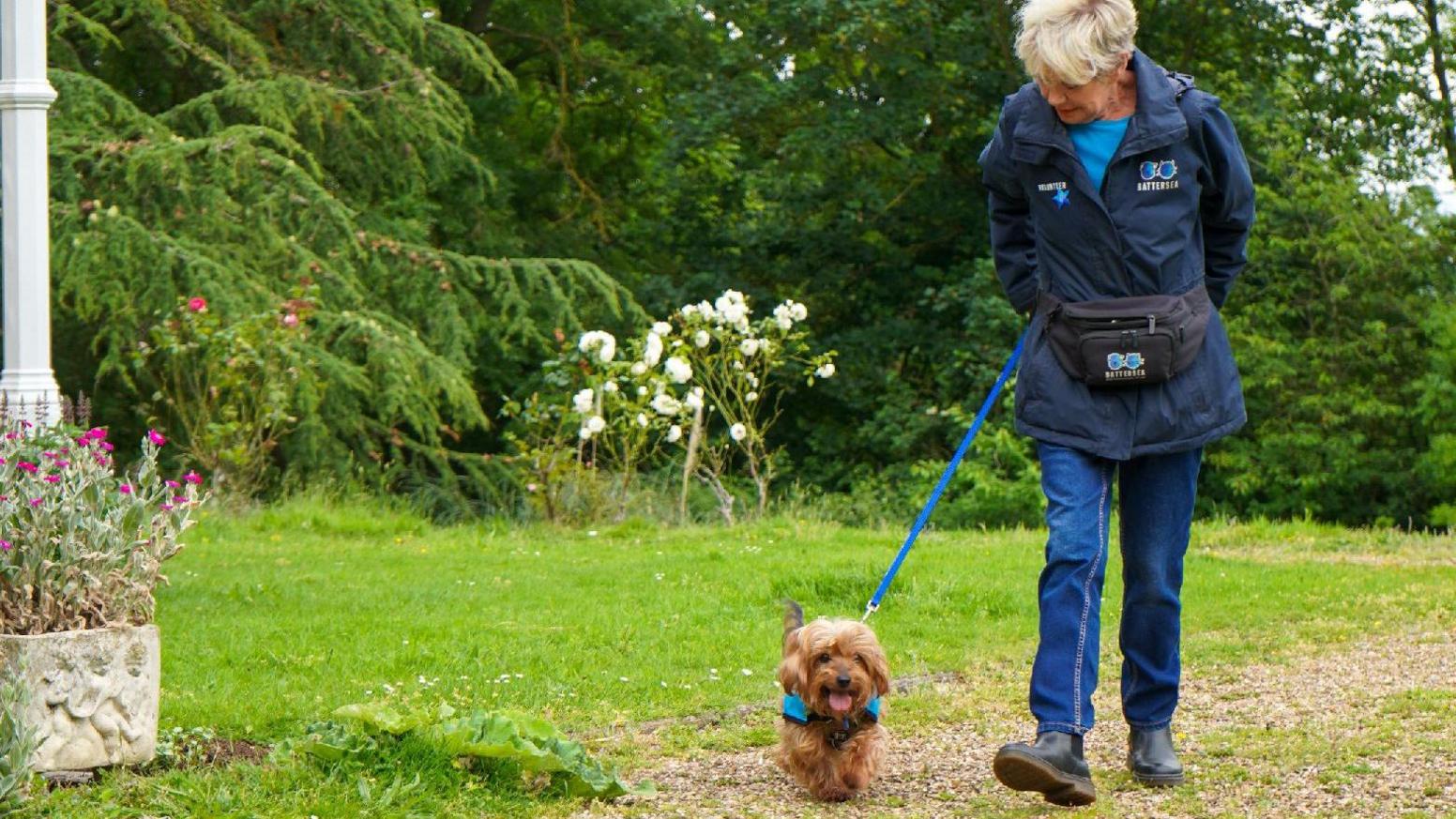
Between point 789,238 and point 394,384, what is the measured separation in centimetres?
787

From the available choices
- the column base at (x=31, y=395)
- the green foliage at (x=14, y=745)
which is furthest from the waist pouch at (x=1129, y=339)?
the column base at (x=31, y=395)

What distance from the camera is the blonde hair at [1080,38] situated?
3.96 metres

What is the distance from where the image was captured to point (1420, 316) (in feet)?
55.3

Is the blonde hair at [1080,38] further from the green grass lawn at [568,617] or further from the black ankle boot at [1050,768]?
the green grass lawn at [568,617]

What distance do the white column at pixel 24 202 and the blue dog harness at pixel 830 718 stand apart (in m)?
3.53

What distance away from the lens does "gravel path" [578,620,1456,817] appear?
4.12 meters

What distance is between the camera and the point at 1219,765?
454 centimetres

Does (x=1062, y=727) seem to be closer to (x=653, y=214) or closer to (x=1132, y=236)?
(x=1132, y=236)

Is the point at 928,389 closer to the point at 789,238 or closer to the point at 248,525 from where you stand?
the point at 789,238

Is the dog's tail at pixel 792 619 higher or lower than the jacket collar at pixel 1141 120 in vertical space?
lower

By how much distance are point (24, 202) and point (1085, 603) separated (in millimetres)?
4485

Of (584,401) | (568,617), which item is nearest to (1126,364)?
(568,617)

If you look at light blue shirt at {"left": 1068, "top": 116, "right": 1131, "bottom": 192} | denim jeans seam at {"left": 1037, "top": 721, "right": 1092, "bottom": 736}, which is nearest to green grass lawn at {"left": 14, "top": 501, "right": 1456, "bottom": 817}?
denim jeans seam at {"left": 1037, "top": 721, "right": 1092, "bottom": 736}

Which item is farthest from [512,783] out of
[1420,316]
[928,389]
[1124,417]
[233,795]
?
[928,389]
